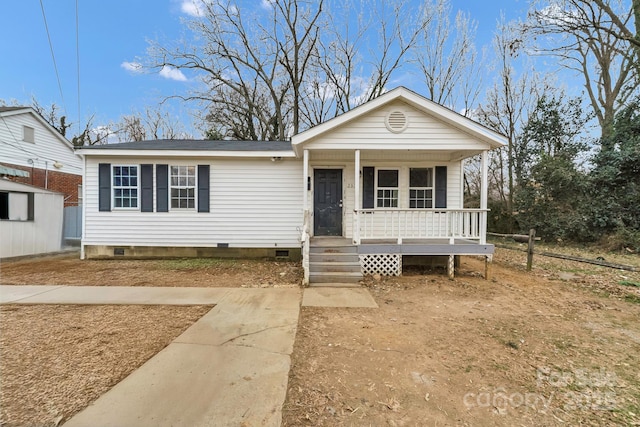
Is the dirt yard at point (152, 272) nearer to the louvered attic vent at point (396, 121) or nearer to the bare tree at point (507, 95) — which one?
the louvered attic vent at point (396, 121)

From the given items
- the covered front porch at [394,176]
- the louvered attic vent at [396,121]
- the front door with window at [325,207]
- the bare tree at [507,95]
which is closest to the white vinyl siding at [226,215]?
the front door with window at [325,207]

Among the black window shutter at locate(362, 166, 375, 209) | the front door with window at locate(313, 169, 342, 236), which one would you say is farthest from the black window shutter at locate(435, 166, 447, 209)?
the front door with window at locate(313, 169, 342, 236)

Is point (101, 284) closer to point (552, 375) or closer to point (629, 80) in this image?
point (552, 375)

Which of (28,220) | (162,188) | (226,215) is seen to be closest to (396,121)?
(226,215)

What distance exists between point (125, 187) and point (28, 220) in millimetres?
3711

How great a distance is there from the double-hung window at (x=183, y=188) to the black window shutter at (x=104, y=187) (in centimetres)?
185

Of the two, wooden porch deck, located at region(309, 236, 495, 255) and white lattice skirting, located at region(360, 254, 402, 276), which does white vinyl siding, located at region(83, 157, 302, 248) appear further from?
wooden porch deck, located at region(309, 236, 495, 255)

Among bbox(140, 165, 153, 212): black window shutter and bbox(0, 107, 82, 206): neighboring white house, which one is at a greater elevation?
bbox(0, 107, 82, 206): neighboring white house

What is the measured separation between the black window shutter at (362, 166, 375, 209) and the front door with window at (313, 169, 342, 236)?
748 millimetres

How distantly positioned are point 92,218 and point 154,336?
7.02m

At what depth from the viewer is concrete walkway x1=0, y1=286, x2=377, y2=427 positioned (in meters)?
2.19

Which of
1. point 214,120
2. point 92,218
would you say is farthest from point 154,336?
point 214,120

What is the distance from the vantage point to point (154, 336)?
3555mm

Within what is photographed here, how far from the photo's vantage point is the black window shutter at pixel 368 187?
8477 mm
